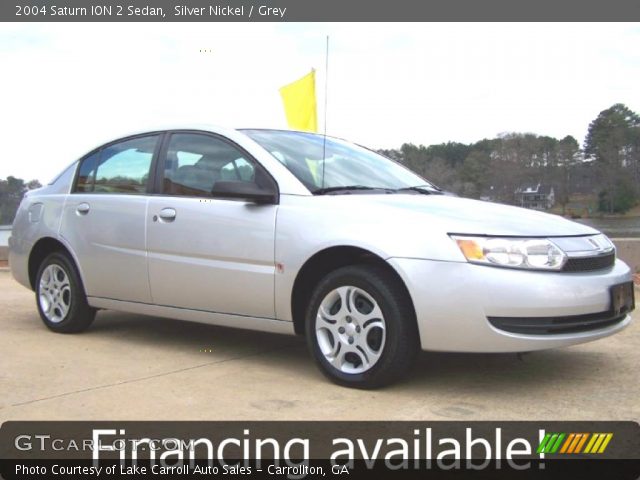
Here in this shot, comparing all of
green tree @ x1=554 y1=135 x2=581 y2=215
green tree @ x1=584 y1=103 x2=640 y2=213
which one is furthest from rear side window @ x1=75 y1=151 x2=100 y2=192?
green tree @ x1=584 y1=103 x2=640 y2=213

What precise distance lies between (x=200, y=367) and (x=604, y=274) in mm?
2522

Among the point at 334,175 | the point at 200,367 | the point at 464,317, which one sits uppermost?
the point at 334,175

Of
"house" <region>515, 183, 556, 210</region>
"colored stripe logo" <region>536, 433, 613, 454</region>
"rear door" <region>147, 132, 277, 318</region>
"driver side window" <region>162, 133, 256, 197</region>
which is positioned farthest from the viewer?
"house" <region>515, 183, 556, 210</region>

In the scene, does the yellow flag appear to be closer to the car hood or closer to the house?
the house

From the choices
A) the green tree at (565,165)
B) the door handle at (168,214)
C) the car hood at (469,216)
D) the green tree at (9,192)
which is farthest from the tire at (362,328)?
the green tree at (565,165)

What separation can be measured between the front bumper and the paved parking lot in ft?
1.06

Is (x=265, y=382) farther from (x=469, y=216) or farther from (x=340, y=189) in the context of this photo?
(x=469, y=216)

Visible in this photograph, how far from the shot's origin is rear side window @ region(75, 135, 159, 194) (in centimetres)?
540

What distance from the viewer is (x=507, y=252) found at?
12.5ft

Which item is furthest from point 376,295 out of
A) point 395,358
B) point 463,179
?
point 463,179

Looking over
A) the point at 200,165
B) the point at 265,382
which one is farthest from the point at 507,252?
the point at 200,165

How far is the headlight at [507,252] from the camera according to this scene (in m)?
3.80

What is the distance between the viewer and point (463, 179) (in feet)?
27.8

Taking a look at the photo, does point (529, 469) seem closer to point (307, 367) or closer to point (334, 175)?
point (307, 367)
